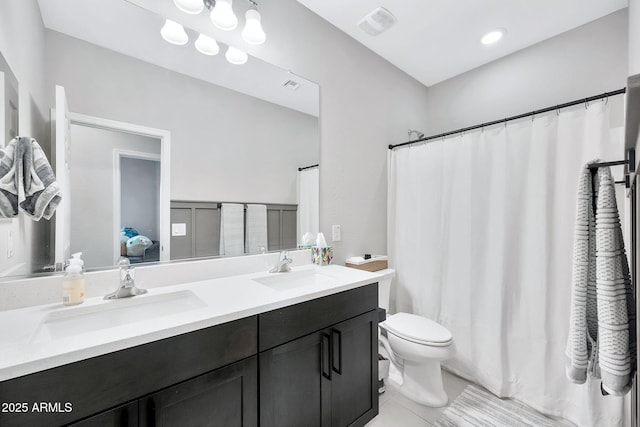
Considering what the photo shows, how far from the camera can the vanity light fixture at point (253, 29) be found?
1.43 m

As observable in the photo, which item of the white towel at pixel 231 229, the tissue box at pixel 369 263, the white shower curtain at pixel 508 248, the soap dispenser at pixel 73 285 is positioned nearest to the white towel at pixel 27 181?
the soap dispenser at pixel 73 285

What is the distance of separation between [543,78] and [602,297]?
2104 mm

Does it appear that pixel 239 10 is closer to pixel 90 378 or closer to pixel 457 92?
pixel 90 378

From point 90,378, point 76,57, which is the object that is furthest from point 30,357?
point 76,57

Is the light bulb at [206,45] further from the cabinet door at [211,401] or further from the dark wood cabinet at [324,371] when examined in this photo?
the cabinet door at [211,401]

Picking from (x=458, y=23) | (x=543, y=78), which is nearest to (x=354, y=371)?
(x=458, y=23)

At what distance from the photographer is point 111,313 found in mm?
984

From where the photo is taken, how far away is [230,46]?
4.82 feet

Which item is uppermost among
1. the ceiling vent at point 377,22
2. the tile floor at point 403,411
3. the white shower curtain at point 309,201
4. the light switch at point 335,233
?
the ceiling vent at point 377,22

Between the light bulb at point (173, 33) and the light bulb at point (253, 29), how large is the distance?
315 mm

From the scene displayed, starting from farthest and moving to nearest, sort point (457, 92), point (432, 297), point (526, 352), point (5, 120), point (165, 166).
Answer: point (457, 92), point (432, 297), point (526, 352), point (165, 166), point (5, 120)

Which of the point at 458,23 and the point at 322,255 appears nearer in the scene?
the point at 322,255

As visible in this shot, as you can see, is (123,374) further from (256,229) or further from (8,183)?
(256,229)

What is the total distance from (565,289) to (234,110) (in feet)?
7.21
